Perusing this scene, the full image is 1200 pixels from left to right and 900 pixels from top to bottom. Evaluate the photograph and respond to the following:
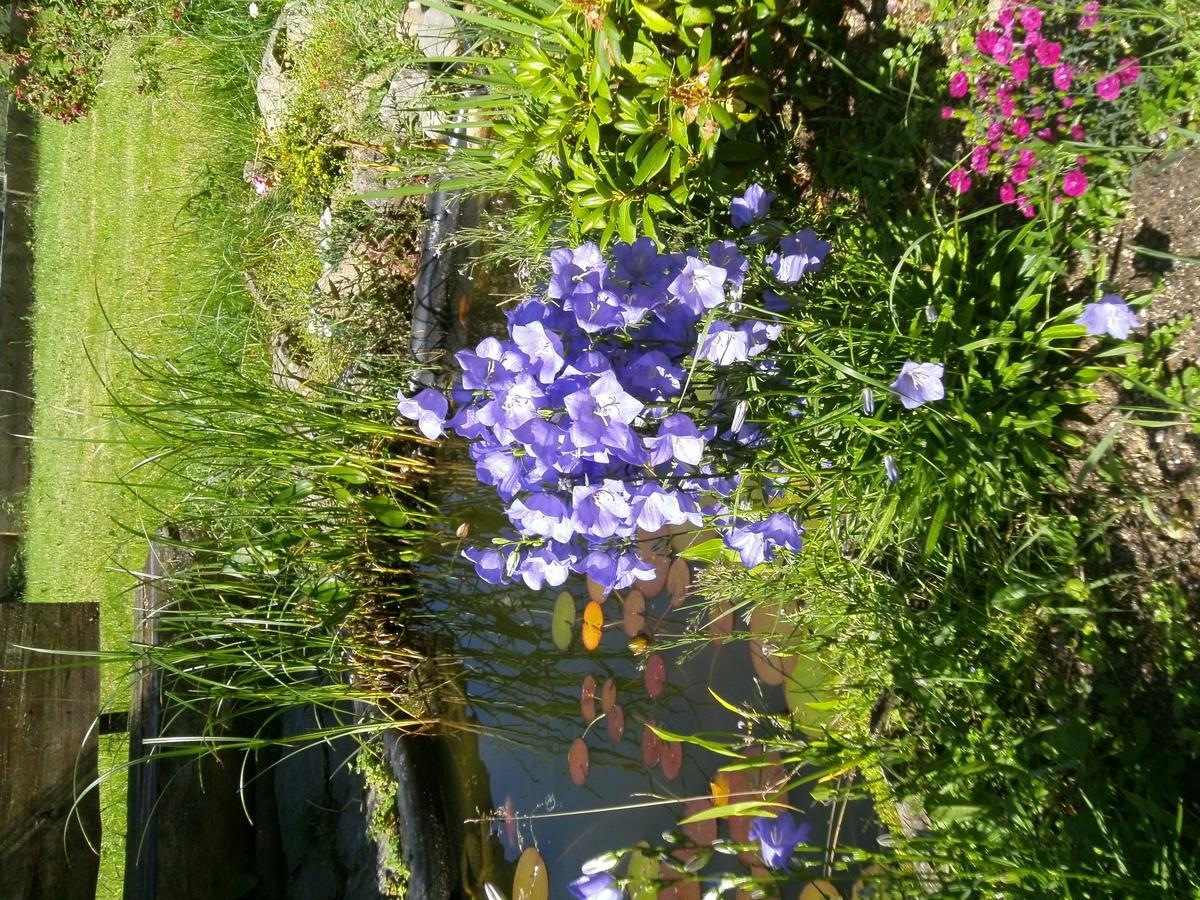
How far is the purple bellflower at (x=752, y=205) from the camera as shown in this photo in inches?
74.8

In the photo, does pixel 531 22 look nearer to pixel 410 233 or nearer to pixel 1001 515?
pixel 410 233

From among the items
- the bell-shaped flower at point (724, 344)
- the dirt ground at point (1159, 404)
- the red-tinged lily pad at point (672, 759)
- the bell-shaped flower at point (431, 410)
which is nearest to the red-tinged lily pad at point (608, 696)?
the red-tinged lily pad at point (672, 759)

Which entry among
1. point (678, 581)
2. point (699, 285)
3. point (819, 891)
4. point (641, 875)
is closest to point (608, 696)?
point (678, 581)

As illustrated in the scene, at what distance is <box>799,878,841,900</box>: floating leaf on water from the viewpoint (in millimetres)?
1838

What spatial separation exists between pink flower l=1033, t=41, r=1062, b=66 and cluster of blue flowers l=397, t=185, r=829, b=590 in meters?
0.56

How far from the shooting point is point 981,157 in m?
1.74

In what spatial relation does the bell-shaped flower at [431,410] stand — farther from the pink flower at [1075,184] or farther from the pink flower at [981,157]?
the pink flower at [1075,184]

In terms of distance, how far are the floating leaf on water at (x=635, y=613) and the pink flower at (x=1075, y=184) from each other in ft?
5.24

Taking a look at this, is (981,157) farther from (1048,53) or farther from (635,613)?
(635,613)

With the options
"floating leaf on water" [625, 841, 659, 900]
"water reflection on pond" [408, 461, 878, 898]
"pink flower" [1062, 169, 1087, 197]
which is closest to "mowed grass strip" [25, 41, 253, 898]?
"water reflection on pond" [408, 461, 878, 898]

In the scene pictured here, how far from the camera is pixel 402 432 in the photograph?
274 cm

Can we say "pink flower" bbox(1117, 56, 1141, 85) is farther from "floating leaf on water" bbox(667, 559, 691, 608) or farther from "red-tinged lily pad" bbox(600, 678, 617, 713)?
"red-tinged lily pad" bbox(600, 678, 617, 713)

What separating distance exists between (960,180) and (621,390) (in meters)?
0.95

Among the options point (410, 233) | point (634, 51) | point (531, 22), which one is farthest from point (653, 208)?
point (410, 233)
